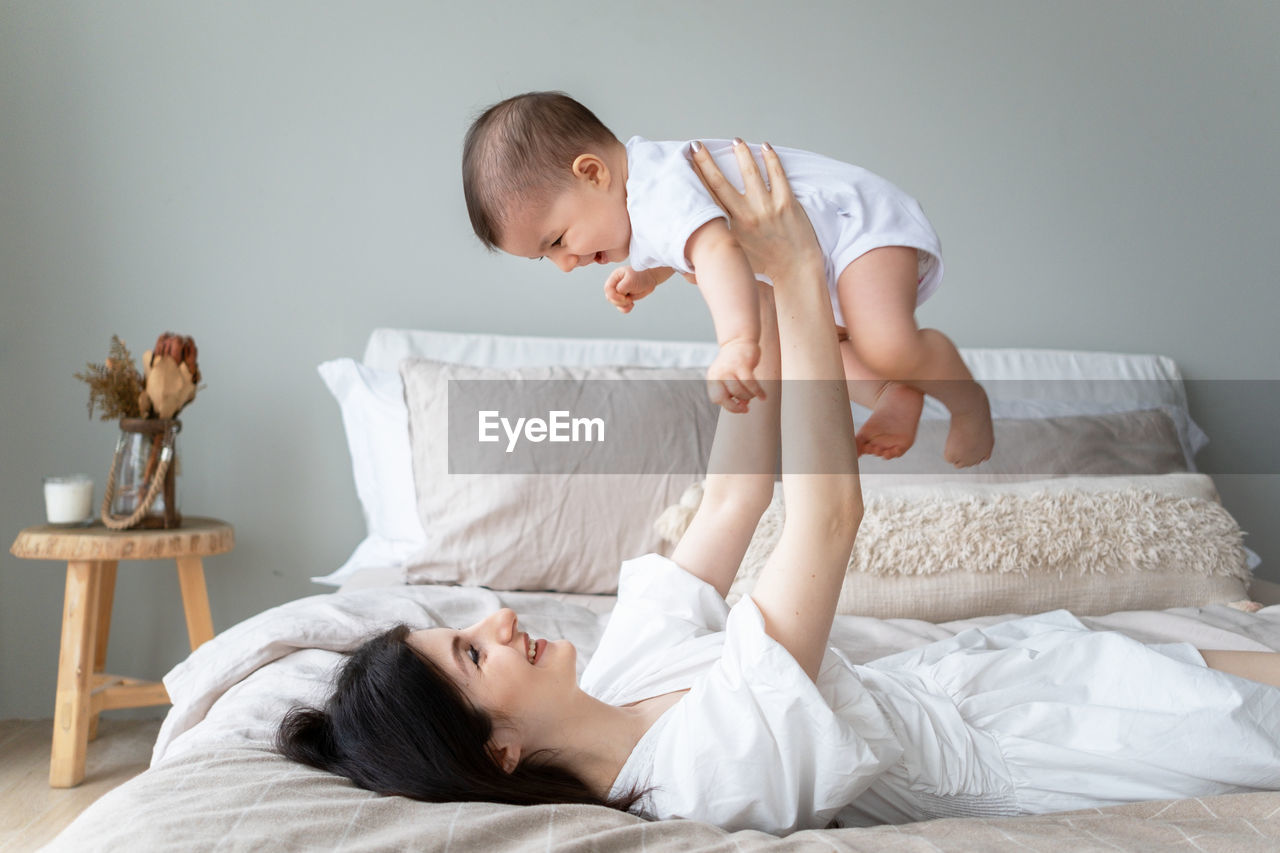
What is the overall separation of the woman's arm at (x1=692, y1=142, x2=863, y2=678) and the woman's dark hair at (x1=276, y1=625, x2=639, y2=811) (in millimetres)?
254

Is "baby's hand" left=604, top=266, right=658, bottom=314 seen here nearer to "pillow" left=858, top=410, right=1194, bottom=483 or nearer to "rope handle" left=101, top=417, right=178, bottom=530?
"pillow" left=858, top=410, right=1194, bottom=483

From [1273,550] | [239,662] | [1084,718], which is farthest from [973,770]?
[1273,550]

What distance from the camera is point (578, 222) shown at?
3.76 ft

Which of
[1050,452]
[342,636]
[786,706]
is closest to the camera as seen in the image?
[786,706]

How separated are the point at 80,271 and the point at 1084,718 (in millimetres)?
2519

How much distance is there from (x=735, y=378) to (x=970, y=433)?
514mm

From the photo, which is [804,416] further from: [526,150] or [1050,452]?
[1050,452]

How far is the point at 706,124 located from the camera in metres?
2.73

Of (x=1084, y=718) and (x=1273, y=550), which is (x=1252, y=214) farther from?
(x=1084, y=718)

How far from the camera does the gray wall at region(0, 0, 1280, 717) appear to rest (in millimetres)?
2613

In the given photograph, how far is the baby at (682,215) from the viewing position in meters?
1.08

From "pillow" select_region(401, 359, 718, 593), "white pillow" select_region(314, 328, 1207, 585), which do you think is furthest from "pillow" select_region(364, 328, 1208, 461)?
"pillow" select_region(401, 359, 718, 593)

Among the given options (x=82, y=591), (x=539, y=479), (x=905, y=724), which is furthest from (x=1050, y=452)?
(x=82, y=591)

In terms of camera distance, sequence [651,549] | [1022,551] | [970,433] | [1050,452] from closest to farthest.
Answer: [970,433] < [1022,551] < [651,549] < [1050,452]
